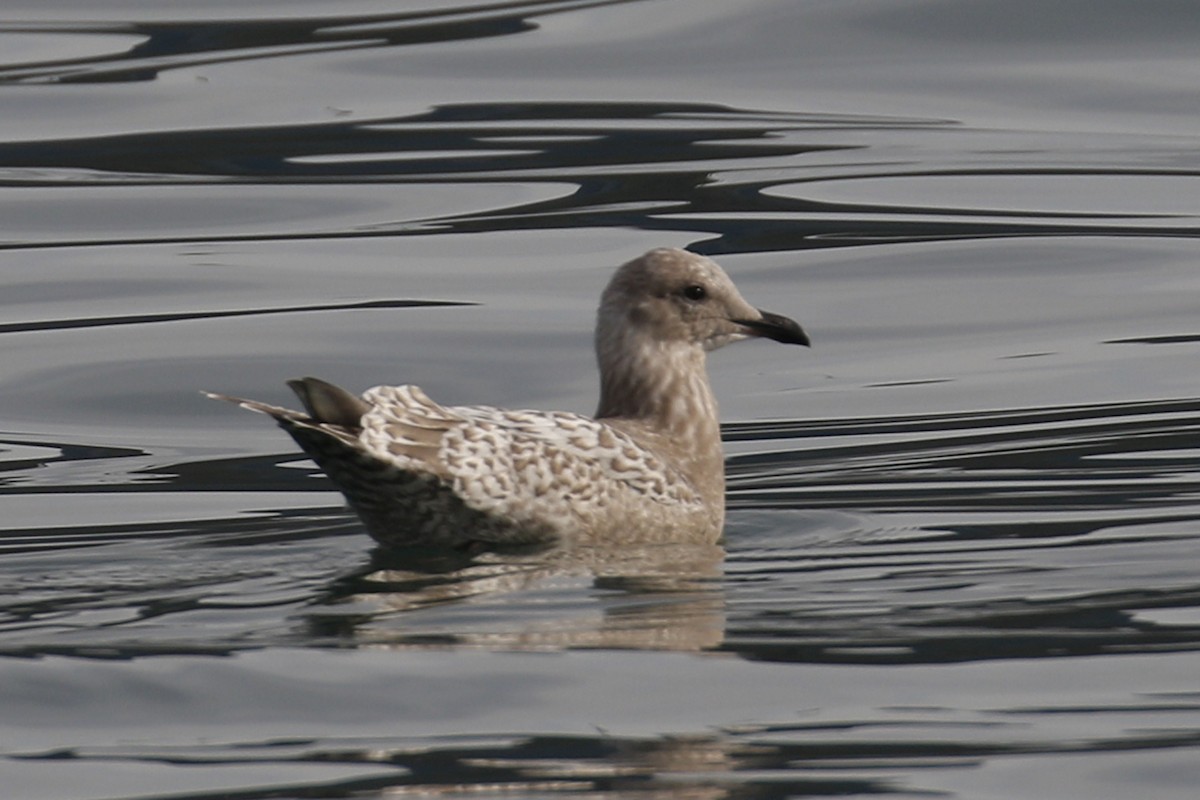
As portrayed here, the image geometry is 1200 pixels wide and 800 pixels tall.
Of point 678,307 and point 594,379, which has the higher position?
point 678,307

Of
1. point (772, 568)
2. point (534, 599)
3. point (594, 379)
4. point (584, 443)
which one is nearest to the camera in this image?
point (534, 599)

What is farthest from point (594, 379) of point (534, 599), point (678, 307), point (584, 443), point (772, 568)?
point (534, 599)

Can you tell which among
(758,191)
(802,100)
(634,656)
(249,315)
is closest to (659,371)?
(634,656)

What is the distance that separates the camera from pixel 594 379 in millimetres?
14344

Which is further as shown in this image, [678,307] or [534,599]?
[678,307]

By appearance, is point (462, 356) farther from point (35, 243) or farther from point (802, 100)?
point (802, 100)

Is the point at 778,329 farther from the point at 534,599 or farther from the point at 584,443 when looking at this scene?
the point at 534,599

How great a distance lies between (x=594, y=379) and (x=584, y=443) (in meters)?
4.50

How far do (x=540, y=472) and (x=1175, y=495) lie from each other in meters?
2.70

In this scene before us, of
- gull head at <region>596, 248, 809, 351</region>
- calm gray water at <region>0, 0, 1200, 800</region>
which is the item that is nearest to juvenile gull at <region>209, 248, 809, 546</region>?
gull head at <region>596, 248, 809, 351</region>

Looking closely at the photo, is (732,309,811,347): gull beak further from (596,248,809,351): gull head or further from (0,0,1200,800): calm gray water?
(0,0,1200,800): calm gray water

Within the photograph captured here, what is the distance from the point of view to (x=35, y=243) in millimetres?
17109

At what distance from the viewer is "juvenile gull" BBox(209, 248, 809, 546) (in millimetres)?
→ 9320

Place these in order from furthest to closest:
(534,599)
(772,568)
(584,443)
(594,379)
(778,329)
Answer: (594,379), (778,329), (584,443), (772,568), (534,599)
